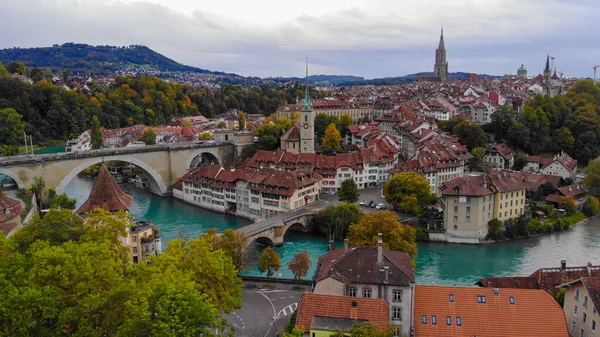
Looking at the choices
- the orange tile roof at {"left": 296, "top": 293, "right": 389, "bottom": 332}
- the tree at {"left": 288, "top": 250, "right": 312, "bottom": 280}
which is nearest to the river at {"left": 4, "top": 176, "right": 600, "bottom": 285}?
the tree at {"left": 288, "top": 250, "right": 312, "bottom": 280}

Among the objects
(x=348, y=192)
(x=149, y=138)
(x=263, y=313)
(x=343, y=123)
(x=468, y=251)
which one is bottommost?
(x=468, y=251)

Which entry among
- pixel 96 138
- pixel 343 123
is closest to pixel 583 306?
pixel 343 123

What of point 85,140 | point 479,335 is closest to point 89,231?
point 479,335

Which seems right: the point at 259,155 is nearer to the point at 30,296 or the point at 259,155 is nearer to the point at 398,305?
the point at 398,305

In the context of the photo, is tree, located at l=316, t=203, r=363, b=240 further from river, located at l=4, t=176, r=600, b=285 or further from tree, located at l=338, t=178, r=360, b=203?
tree, located at l=338, t=178, r=360, b=203

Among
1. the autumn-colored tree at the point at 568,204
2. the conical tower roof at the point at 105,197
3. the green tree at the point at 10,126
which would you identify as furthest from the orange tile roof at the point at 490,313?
the green tree at the point at 10,126

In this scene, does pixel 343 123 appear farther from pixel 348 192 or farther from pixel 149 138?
pixel 149 138

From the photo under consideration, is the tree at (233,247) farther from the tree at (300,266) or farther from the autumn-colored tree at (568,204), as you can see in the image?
the autumn-colored tree at (568,204)
